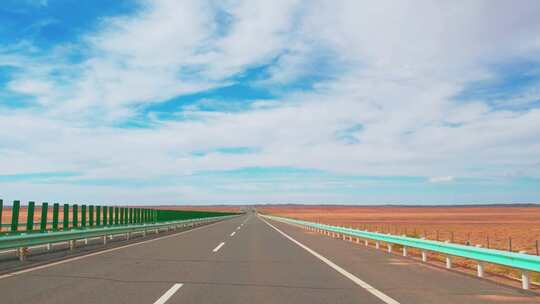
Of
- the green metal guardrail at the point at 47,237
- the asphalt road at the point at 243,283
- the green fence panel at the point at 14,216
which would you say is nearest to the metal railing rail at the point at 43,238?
the green metal guardrail at the point at 47,237

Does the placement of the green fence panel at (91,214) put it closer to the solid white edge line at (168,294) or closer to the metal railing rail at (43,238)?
the metal railing rail at (43,238)

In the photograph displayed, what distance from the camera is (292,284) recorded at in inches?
356

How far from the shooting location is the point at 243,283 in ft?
29.9

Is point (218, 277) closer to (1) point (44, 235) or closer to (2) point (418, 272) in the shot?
(2) point (418, 272)

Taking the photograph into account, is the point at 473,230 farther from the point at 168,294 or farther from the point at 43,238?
the point at 168,294

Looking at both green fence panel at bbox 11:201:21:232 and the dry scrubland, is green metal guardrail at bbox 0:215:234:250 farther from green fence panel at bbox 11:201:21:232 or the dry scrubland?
the dry scrubland

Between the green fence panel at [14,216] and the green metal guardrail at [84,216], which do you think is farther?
the green metal guardrail at [84,216]

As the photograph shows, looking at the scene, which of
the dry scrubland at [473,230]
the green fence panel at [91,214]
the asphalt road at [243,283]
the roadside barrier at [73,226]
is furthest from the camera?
the green fence panel at [91,214]

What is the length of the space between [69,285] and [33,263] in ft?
14.2

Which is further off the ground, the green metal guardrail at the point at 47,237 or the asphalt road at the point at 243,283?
the green metal guardrail at the point at 47,237

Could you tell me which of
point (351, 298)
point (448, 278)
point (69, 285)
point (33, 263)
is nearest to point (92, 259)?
point (33, 263)

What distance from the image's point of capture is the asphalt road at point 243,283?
7.49m

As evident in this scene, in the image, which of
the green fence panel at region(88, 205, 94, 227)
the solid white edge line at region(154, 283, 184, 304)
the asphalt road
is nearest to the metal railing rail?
the asphalt road

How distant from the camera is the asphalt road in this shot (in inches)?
295
